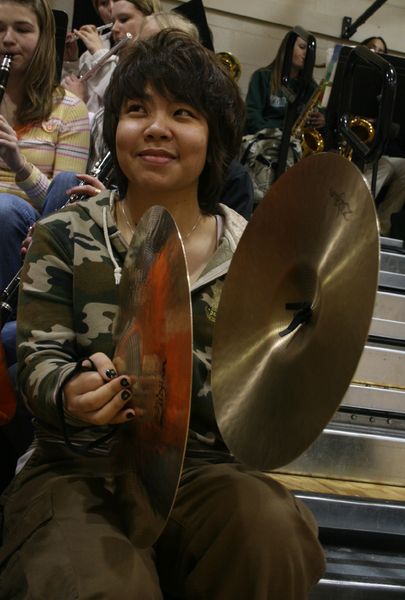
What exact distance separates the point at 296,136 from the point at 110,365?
2.93 metres

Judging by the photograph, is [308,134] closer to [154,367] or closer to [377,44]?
[377,44]

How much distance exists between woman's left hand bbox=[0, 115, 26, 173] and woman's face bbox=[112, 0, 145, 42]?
839mm

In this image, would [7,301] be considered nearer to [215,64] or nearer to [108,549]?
[215,64]

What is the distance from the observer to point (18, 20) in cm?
171

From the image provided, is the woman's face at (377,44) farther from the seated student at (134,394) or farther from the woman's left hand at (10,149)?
the seated student at (134,394)

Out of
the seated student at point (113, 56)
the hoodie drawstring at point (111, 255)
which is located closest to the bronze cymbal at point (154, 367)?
the hoodie drawstring at point (111, 255)

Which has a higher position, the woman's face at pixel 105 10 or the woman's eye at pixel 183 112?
the woman's face at pixel 105 10

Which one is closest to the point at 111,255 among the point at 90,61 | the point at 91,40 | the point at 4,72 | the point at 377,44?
the point at 4,72

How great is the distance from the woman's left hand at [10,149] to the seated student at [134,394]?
0.58 meters

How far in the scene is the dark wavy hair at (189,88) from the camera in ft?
3.03

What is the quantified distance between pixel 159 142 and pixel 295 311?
292 millimetres

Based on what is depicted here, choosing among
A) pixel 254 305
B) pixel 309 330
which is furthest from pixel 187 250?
pixel 309 330

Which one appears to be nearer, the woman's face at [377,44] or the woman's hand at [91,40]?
the woman's hand at [91,40]

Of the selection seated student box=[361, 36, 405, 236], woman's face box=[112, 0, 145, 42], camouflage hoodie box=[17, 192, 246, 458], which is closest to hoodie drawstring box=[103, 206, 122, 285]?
camouflage hoodie box=[17, 192, 246, 458]
